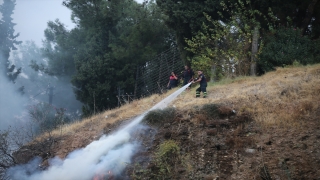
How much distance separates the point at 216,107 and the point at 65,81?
2298 cm

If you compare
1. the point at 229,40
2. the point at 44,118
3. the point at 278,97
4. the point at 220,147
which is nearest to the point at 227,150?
the point at 220,147

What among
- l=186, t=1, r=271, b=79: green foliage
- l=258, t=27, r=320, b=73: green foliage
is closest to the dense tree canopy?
l=186, t=1, r=271, b=79: green foliage

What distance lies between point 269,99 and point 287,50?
5.73 m

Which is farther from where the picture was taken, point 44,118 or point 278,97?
point 44,118

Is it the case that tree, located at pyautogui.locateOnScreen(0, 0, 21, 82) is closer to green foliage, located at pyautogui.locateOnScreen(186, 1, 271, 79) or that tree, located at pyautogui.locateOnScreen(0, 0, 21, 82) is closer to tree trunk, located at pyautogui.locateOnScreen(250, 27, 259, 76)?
green foliage, located at pyautogui.locateOnScreen(186, 1, 271, 79)

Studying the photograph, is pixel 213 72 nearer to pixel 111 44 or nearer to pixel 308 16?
pixel 308 16

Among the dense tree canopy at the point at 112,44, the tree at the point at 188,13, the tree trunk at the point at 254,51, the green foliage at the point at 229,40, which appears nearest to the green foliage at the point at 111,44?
the dense tree canopy at the point at 112,44

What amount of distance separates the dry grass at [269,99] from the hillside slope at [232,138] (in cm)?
2

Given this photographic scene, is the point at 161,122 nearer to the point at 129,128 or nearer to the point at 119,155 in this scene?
the point at 129,128

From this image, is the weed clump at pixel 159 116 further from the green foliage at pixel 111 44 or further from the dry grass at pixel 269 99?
the green foliage at pixel 111 44

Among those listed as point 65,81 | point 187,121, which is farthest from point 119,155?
point 65,81

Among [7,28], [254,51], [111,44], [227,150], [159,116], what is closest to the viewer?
[227,150]

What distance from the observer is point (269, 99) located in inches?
370

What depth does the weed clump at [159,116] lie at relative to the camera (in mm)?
9415
